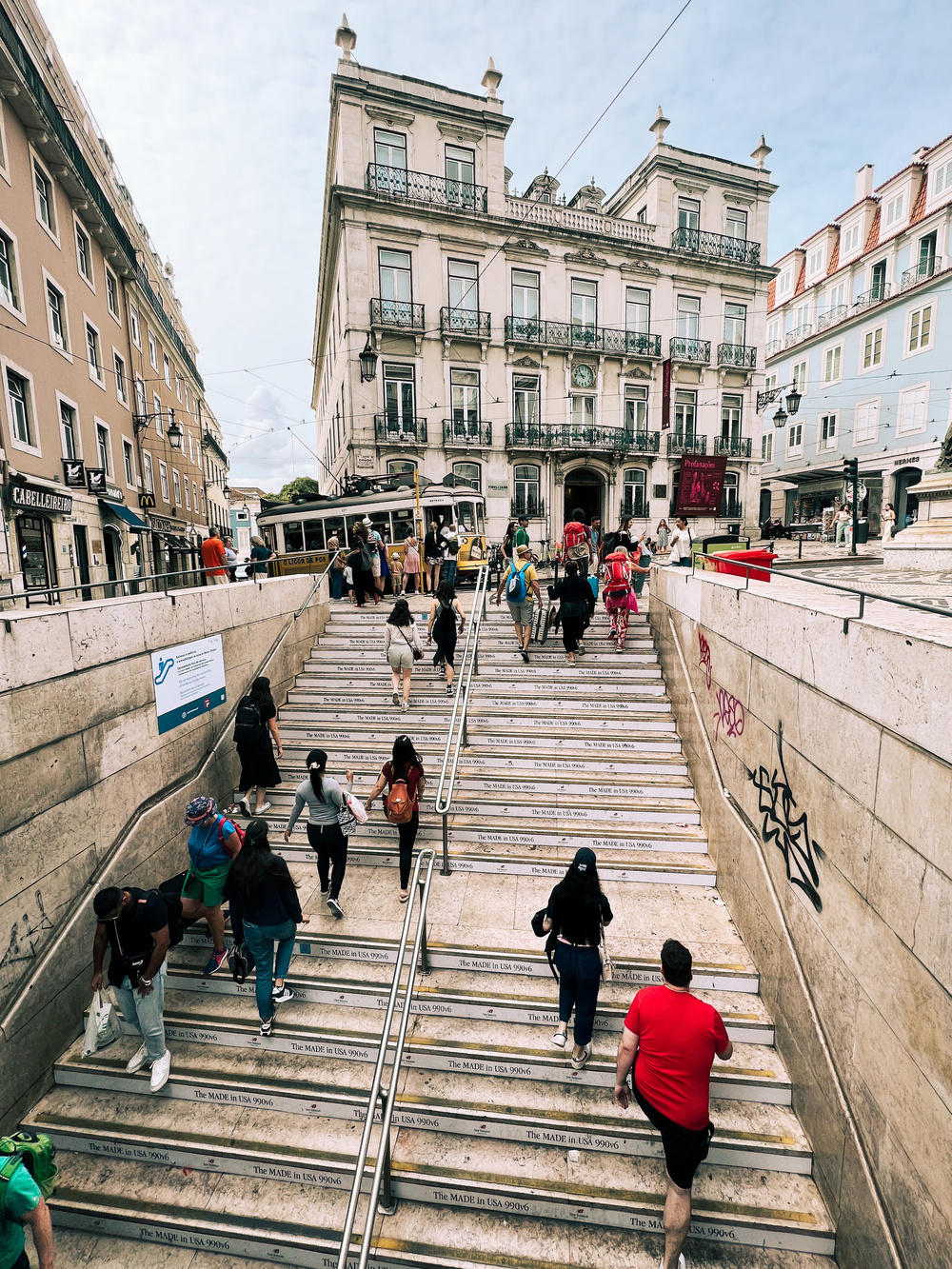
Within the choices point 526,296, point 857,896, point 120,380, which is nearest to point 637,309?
point 526,296

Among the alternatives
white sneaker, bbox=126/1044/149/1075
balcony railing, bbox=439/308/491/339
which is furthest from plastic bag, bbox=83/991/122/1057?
balcony railing, bbox=439/308/491/339

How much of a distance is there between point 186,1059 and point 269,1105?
2.80 feet

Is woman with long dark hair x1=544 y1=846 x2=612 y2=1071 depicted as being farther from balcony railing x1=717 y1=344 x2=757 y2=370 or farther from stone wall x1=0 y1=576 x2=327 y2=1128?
balcony railing x1=717 y1=344 x2=757 y2=370

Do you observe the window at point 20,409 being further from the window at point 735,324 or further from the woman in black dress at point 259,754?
the window at point 735,324

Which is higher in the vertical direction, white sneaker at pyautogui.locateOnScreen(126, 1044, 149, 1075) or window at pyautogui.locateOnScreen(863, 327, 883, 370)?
window at pyautogui.locateOnScreen(863, 327, 883, 370)

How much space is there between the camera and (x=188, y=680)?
6996 millimetres

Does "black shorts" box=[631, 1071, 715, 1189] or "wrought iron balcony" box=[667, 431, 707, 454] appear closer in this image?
"black shorts" box=[631, 1071, 715, 1189]

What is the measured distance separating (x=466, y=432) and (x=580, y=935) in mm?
22674

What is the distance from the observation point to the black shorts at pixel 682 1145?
3215 millimetres

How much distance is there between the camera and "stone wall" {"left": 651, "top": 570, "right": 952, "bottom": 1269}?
270cm

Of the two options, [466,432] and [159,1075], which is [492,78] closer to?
[466,432]

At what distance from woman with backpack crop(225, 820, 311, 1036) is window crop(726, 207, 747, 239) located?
34838 mm

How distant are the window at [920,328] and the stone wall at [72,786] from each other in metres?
31.4

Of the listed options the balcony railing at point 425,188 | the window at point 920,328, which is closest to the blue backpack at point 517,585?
the balcony railing at point 425,188
